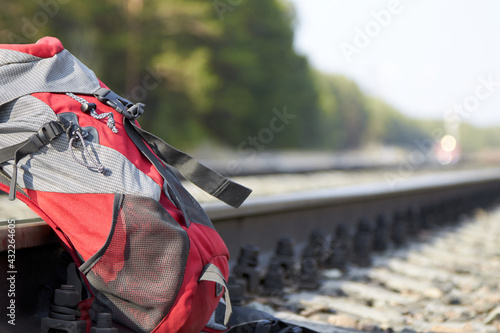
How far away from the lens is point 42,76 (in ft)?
6.98

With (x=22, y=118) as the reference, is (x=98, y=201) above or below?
below

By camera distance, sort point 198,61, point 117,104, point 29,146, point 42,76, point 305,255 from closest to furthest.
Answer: point 29,146
point 42,76
point 117,104
point 305,255
point 198,61

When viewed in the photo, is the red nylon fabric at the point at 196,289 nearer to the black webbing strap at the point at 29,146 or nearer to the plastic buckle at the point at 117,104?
the plastic buckle at the point at 117,104

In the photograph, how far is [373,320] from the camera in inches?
136

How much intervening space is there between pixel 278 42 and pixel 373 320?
128 feet

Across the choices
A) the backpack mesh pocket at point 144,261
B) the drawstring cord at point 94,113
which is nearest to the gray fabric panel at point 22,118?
the drawstring cord at point 94,113

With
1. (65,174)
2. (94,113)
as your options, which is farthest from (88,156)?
(94,113)

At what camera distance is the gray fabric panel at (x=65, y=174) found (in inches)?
79.4

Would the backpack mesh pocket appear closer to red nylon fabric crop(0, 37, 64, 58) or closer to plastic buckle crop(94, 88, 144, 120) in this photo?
plastic buckle crop(94, 88, 144, 120)

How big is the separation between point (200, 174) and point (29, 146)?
66 cm

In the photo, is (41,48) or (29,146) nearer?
(29,146)

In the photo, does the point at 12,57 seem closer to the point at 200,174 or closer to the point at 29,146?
the point at 29,146

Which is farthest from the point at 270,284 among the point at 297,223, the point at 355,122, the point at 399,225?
the point at 355,122

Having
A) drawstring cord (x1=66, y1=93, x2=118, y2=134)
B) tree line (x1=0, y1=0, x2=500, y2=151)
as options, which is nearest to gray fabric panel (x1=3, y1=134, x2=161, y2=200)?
drawstring cord (x1=66, y1=93, x2=118, y2=134)
